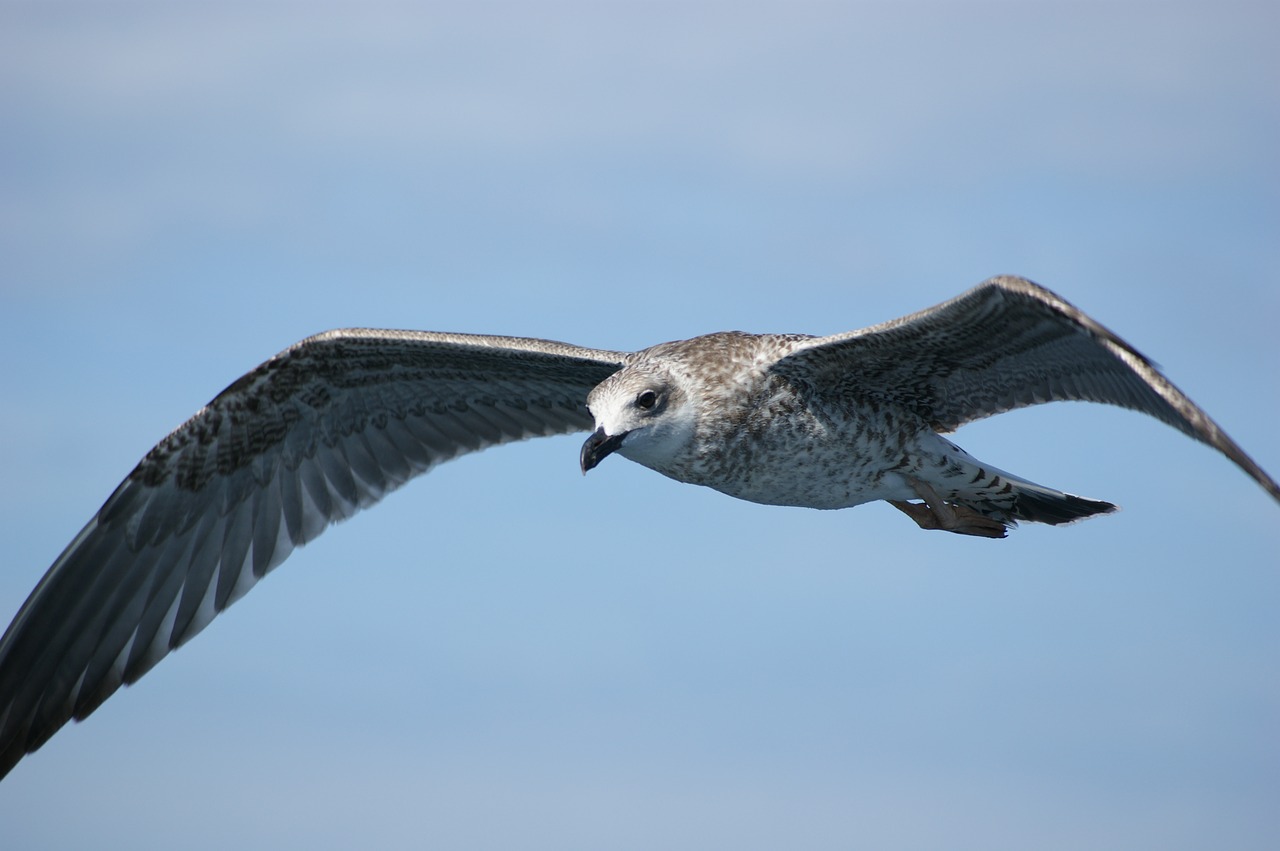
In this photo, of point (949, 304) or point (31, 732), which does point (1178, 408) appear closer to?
point (949, 304)

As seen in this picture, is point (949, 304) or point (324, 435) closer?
point (949, 304)

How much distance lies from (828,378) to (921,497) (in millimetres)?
1567

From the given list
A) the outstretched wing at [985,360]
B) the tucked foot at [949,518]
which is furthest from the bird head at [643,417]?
the tucked foot at [949,518]

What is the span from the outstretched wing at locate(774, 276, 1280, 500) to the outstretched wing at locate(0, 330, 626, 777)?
2.06 m

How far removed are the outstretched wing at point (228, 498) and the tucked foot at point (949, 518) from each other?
9.24 ft

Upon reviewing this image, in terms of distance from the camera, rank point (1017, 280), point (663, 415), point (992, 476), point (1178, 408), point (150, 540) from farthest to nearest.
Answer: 1. point (150, 540)
2. point (992, 476)
3. point (663, 415)
4. point (1017, 280)
5. point (1178, 408)

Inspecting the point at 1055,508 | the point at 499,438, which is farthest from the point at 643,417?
the point at 1055,508

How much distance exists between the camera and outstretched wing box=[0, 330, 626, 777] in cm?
1148

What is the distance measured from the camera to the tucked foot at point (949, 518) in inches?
449

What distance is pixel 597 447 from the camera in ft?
31.6

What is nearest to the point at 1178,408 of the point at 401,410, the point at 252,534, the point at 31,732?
the point at 401,410

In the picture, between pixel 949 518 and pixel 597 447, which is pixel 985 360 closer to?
pixel 949 518

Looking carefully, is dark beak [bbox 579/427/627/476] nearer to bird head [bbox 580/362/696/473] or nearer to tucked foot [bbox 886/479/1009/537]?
bird head [bbox 580/362/696/473]

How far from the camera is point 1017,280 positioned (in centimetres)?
890
